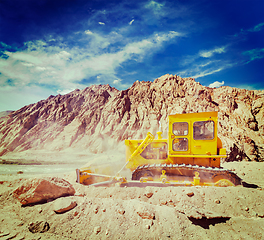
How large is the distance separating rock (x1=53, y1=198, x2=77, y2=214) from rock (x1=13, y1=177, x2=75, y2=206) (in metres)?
0.51

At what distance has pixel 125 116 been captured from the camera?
33.5 m

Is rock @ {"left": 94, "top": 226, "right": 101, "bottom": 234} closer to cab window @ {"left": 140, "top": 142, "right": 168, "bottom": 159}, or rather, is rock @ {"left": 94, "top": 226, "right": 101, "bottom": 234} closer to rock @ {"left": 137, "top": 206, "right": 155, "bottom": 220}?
rock @ {"left": 137, "top": 206, "right": 155, "bottom": 220}

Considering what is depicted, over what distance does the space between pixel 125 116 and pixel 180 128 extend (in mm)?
26946

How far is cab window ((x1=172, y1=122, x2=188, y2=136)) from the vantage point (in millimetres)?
6714

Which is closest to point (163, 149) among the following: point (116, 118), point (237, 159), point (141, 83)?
point (237, 159)

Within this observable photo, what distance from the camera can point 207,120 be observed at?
6.48 metres

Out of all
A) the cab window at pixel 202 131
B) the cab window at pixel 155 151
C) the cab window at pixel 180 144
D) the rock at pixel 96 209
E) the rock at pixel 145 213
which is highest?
the cab window at pixel 202 131

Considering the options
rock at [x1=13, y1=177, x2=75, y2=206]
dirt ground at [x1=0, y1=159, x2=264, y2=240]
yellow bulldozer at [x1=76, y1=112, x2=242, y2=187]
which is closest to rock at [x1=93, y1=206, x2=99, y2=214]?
dirt ground at [x1=0, y1=159, x2=264, y2=240]

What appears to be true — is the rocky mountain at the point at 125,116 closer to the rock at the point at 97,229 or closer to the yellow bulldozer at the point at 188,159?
the yellow bulldozer at the point at 188,159

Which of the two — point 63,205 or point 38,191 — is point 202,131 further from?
point 38,191

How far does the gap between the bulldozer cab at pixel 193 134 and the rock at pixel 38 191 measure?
14.9 feet

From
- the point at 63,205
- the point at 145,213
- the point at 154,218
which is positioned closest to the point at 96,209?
the point at 63,205

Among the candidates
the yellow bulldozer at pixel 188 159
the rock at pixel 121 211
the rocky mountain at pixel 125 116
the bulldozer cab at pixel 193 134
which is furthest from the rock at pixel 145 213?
the rocky mountain at pixel 125 116

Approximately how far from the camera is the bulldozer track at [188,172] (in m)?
5.96
